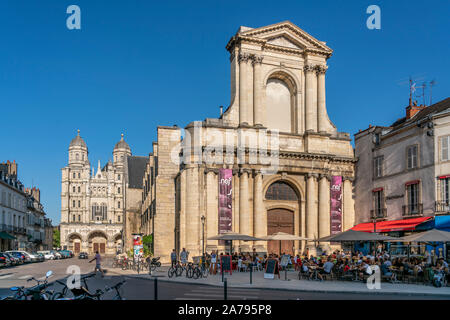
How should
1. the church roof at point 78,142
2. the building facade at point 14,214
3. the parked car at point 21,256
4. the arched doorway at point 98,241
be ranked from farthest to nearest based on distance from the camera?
the church roof at point 78,142 → the arched doorway at point 98,241 → the building facade at point 14,214 → the parked car at point 21,256

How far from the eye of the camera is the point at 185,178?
3041 cm

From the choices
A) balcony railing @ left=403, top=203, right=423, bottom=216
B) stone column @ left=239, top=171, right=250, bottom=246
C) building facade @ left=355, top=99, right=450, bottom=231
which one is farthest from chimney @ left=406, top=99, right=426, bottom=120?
stone column @ left=239, top=171, right=250, bottom=246

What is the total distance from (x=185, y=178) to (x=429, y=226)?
50.0ft

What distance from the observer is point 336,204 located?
108ft

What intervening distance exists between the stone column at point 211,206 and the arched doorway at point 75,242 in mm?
70922

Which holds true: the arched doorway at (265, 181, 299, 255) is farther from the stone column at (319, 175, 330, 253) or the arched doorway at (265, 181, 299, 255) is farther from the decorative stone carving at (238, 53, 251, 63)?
the decorative stone carving at (238, 53, 251, 63)

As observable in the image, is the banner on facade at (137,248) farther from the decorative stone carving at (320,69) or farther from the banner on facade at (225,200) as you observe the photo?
the decorative stone carving at (320,69)

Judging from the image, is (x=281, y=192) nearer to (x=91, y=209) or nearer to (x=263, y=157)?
(x=263, y=157)

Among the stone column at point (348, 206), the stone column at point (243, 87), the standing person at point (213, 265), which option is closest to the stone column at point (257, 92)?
the stone column at point (243, 87)

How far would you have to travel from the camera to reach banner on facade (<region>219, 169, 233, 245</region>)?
97.9 ft

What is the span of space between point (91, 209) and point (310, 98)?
2860 inches

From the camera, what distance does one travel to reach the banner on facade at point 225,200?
97.9 feet

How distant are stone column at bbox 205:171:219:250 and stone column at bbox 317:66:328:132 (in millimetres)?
9201
